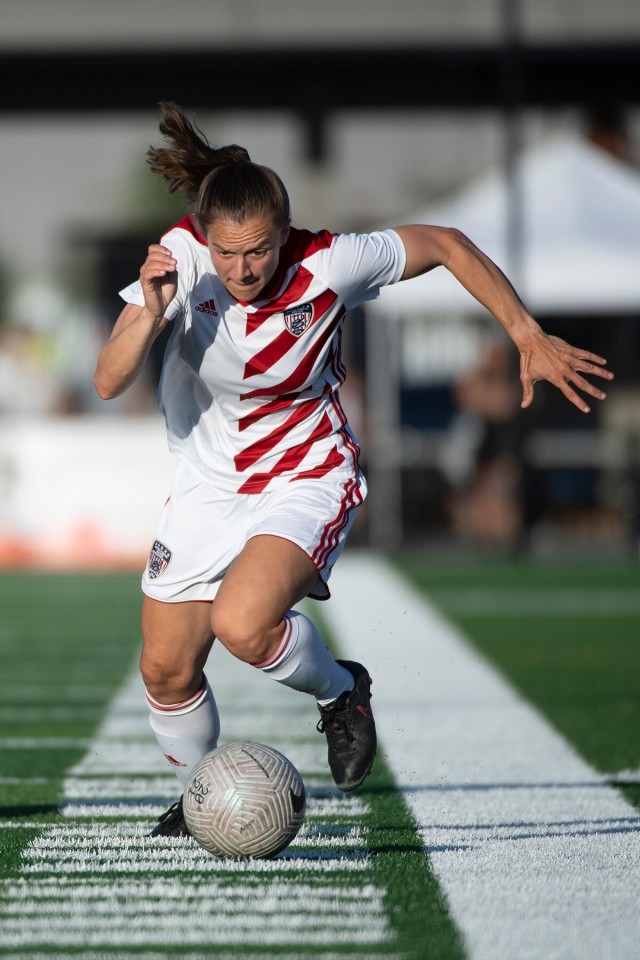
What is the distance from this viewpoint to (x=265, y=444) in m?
4.95

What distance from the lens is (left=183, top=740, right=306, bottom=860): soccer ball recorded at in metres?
4.35

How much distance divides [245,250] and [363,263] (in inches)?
21.8

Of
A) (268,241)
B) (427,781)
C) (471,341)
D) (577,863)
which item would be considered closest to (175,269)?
(268,241)

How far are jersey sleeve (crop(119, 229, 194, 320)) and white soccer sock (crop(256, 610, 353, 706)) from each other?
0.94 metres

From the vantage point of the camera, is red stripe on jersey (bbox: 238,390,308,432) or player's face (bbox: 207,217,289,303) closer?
player's face (bbox: 207,217,289,303)

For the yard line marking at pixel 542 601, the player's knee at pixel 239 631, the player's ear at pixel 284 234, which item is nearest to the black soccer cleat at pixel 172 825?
the player's knee at pixel 239 631

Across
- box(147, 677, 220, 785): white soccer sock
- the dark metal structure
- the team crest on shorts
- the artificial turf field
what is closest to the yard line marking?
the artificial turf field

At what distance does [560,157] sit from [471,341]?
3675 millimetres

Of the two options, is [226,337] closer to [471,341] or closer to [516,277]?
[516,277]

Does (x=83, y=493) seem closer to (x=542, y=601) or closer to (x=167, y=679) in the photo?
(x=542, y=601)

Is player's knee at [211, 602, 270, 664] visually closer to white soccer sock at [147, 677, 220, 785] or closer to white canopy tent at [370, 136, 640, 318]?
white soccer sock at [147, 677, 220, 785]

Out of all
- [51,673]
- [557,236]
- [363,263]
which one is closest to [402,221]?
[557,236]

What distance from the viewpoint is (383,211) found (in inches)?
878

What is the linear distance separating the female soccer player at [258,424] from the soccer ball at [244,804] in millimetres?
297
